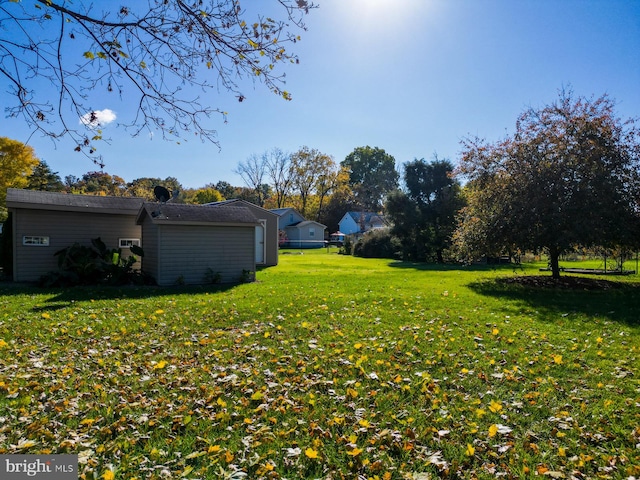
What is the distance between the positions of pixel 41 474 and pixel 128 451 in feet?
1.71

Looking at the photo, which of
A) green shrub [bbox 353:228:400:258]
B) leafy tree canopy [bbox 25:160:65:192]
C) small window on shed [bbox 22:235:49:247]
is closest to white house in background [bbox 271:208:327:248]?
green shrub [bbox 353:228:400:258]

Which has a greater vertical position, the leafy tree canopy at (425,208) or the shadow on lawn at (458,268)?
the leafy tree canopy at (425,208)

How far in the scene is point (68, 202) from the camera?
13.1 metres

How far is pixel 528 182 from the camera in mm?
11555

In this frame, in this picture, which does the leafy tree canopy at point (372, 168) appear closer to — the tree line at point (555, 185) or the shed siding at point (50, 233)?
the tree line at point (555, 185)

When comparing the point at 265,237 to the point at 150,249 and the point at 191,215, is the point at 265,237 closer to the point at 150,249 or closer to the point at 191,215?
the point at 191,215

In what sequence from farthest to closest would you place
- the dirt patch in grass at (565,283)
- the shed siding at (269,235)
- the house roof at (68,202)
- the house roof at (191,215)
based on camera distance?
the shed siding at (269,235) < the house roof at (191,215) < the house roof at (68,202) < the dirt patch in grass at (565,283)

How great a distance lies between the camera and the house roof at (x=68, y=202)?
12234mm

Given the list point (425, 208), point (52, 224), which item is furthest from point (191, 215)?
point (425, 208)

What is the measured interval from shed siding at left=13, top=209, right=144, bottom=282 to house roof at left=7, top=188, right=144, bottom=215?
375mm

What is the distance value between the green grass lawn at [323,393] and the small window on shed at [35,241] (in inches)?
235

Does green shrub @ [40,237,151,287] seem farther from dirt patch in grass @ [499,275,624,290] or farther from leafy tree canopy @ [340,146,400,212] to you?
leafy tree canopy @ [340,146,400,212]

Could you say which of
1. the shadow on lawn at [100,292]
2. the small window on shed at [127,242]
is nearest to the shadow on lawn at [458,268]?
the shadow on lawn at [100,292]

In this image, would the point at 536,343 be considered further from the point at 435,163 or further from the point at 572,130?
the point at 435,163
